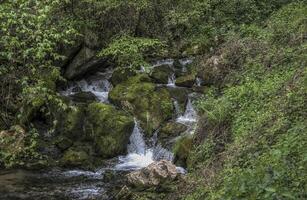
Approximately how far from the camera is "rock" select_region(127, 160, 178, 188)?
1080cm

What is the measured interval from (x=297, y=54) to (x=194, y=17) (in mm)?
8062

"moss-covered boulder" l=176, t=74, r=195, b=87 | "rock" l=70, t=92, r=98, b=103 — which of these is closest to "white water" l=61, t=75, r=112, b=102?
"rock" l=70, t=92, r=98, b=103

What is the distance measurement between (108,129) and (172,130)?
205cm

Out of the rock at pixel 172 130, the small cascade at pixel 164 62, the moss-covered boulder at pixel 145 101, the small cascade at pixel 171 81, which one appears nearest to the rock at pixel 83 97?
the moss-covered boulder at pixel 145 101

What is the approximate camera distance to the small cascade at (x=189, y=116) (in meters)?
14.8

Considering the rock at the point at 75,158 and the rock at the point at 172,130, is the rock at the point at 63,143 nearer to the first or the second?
the rock at the point at 75,158

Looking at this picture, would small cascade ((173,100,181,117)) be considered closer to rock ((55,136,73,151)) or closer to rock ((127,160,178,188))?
rock ((55,136,73,151))

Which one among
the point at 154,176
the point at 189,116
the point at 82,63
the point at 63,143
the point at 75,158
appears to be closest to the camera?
the point at 154,176

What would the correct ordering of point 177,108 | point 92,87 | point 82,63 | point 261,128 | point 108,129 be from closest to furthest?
point 261,128 → point 108,129 → point 177,108 → point 92,87 → point 82,63

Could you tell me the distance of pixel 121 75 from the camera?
17109 millimetres

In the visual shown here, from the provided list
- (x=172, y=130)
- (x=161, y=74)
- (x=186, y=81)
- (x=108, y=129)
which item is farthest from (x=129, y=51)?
(x=172, y=130)

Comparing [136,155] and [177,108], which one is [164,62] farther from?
[136,155]

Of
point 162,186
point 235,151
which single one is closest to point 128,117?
point 162,186

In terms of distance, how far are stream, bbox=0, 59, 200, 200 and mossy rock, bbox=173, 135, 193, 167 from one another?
10.9 inches
